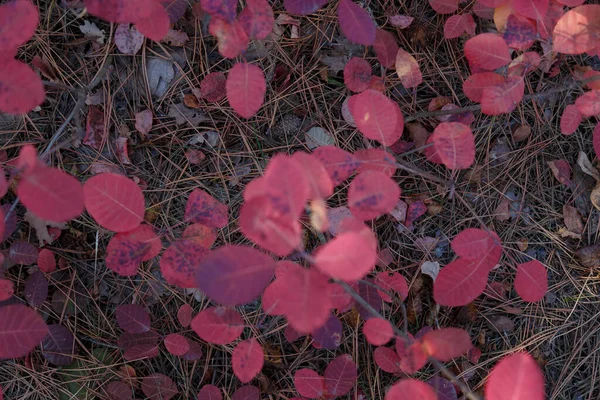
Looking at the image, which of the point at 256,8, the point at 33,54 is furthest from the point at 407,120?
the point at 33,54

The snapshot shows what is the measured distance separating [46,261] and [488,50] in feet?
6.48

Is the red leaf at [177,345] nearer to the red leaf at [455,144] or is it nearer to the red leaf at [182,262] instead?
the red leaf at [182,262]

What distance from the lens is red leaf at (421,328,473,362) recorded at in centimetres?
125

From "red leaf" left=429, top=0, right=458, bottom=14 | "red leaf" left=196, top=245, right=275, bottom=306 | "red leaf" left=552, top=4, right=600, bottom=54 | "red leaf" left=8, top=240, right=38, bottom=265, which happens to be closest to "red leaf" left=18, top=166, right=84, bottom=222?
"red leaf" left=196, top=245, right=275, bottom=306

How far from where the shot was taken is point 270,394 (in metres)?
1.87

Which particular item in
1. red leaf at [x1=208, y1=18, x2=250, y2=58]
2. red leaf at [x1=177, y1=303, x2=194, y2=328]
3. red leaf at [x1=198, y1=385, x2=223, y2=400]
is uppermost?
red leaf at [x1=208, y1=18, x2=250, y2=58]

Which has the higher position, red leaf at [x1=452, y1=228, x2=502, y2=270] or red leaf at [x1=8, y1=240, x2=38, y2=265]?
red leaf at [x1=8, y1=240, x2=38, y2=265]

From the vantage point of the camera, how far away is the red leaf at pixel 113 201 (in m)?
1.40

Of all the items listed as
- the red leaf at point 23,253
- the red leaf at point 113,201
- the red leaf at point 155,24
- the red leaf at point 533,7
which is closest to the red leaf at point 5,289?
the red leaf at point 23,253

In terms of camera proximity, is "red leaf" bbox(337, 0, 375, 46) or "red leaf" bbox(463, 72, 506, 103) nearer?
"red leaf" bbox(337, 0, 375, 46)

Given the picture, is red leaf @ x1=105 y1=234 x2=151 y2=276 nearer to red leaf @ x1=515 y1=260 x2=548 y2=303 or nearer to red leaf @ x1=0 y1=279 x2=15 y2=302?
red leaf @ x1=0 y1=279 x2=15 y2=302

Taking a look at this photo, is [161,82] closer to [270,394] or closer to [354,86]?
[354,86]

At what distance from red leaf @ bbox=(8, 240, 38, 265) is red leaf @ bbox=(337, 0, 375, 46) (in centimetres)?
151

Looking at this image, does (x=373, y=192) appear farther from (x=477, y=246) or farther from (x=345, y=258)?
(x=477, y=246)
